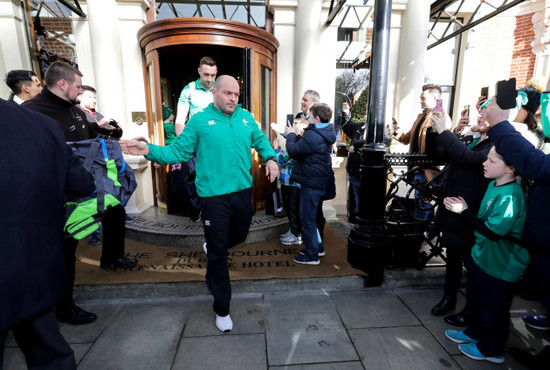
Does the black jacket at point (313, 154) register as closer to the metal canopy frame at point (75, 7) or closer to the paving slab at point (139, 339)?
the paving slab at point (139, 339)

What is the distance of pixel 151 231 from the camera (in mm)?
3855

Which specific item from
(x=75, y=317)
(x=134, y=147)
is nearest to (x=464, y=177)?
(x=134, y=147)

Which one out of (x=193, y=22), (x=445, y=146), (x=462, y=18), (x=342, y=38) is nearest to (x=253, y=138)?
(x=445, y=146)

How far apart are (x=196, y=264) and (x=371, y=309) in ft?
6.17

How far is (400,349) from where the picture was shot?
7.08ft

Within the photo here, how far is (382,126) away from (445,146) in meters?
0.78

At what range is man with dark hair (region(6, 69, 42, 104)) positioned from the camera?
311 centimetres

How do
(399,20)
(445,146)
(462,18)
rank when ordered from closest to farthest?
(445,146) < (399,20) < (462,18)

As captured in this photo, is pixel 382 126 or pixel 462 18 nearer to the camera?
pixel 382 126

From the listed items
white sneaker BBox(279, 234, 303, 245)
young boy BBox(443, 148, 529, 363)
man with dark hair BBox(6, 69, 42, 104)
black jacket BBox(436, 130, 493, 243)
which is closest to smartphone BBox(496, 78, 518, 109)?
young boy BBox(443, 148, 529, 363)

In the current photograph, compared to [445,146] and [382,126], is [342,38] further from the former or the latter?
[445,146]

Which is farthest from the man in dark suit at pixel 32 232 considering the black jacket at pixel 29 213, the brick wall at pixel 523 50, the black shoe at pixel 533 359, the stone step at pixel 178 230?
the brick wall at pixel 523 50

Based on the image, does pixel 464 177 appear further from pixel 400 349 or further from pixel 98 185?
pixel 98 185

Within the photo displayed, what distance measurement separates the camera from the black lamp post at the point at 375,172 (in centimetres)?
289
